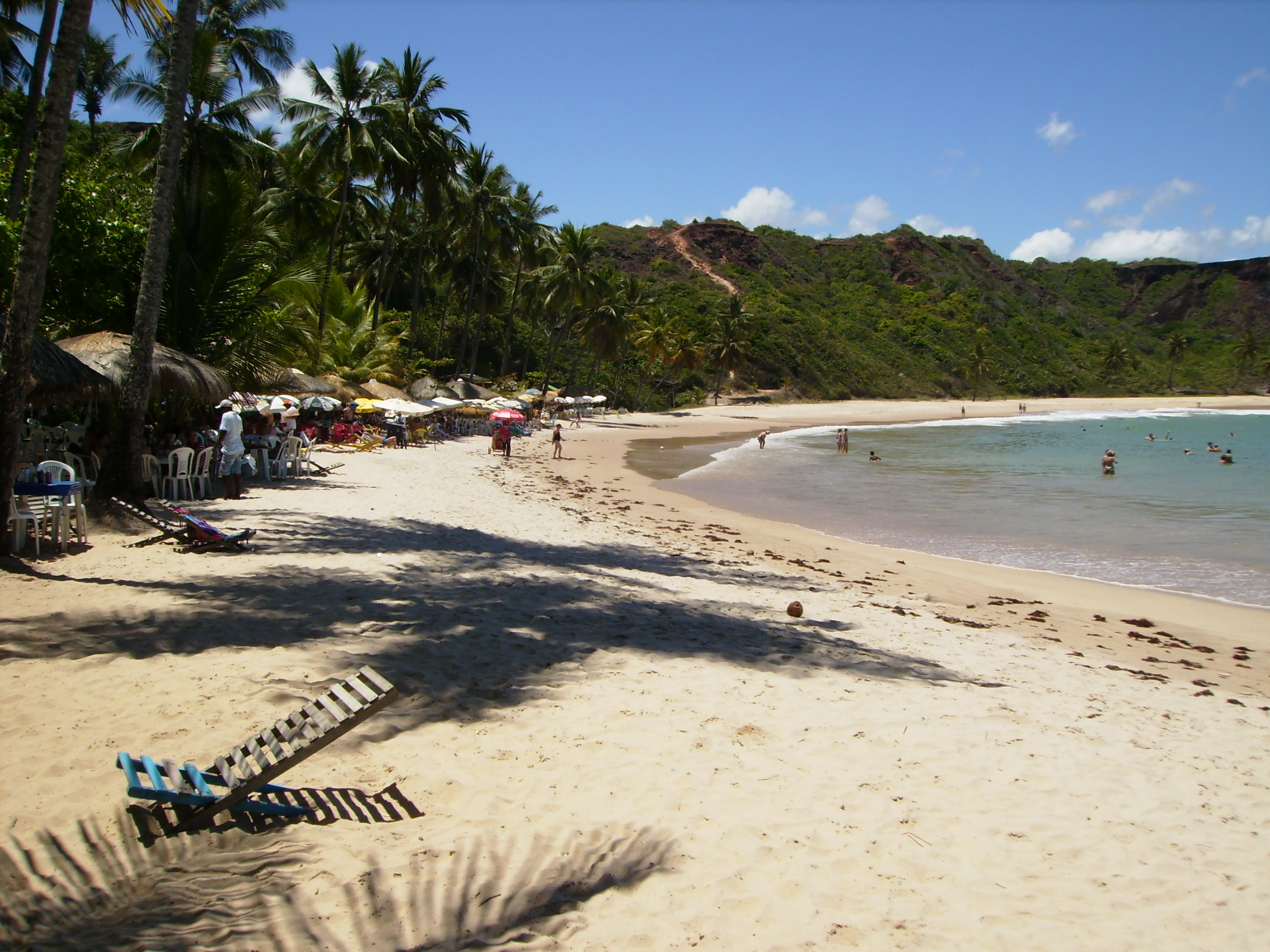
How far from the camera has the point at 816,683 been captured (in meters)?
5.79

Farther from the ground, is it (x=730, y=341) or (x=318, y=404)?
(x=730, y=341)

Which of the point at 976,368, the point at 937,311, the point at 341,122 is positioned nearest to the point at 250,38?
the point at 341,122

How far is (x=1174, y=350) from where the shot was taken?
326 feet

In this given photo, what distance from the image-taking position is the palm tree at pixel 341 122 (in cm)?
2578

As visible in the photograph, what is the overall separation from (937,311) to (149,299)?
95.5 metres

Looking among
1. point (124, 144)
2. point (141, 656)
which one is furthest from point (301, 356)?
point (141, 656)

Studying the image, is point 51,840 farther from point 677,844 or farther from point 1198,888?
point 1198,888

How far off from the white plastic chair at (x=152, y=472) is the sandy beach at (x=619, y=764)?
2.88 metres

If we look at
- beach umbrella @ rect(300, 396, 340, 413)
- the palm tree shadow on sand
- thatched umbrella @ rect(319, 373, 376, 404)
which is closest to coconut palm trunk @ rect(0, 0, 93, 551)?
the palm tree shadow on sand

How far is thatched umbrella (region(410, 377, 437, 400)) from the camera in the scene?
30.9 metres

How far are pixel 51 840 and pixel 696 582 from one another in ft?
22.5

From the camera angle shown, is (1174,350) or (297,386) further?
(1174,350)

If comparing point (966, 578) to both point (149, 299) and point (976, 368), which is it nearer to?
point (149, 299)

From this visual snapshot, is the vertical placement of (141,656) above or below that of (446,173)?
below
